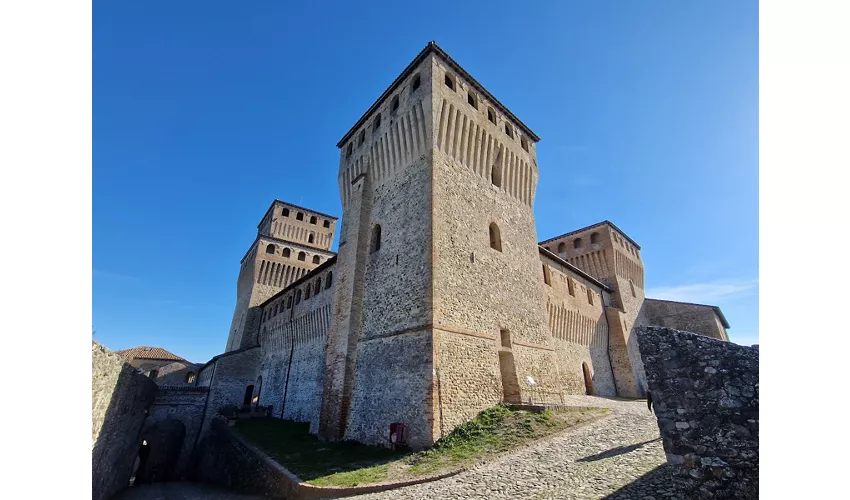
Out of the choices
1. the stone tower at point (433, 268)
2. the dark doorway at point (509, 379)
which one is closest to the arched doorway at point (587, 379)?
the stone tower at point (433, 268)

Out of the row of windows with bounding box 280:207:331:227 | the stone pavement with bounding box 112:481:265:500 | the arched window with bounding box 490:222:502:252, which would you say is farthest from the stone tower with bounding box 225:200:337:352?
the arched window with bounding box 490:222:502:252

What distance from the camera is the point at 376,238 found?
604 inches

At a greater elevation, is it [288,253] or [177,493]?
[288,253]

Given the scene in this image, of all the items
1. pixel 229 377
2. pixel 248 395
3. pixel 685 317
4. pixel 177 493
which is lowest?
pixel 177 493

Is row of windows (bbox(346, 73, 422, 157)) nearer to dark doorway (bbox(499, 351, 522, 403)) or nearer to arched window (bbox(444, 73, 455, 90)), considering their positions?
arched window (bbox(444, 73, 455, 90))

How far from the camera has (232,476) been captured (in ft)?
49.6

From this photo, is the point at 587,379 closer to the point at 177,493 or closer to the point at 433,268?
the point at 433,268

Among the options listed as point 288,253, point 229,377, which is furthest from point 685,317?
point 229,377

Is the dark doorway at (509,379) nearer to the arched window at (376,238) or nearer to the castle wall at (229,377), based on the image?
the arched window at (376,238)

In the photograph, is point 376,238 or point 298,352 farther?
point 298,352

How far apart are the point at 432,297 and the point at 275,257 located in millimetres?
23182
